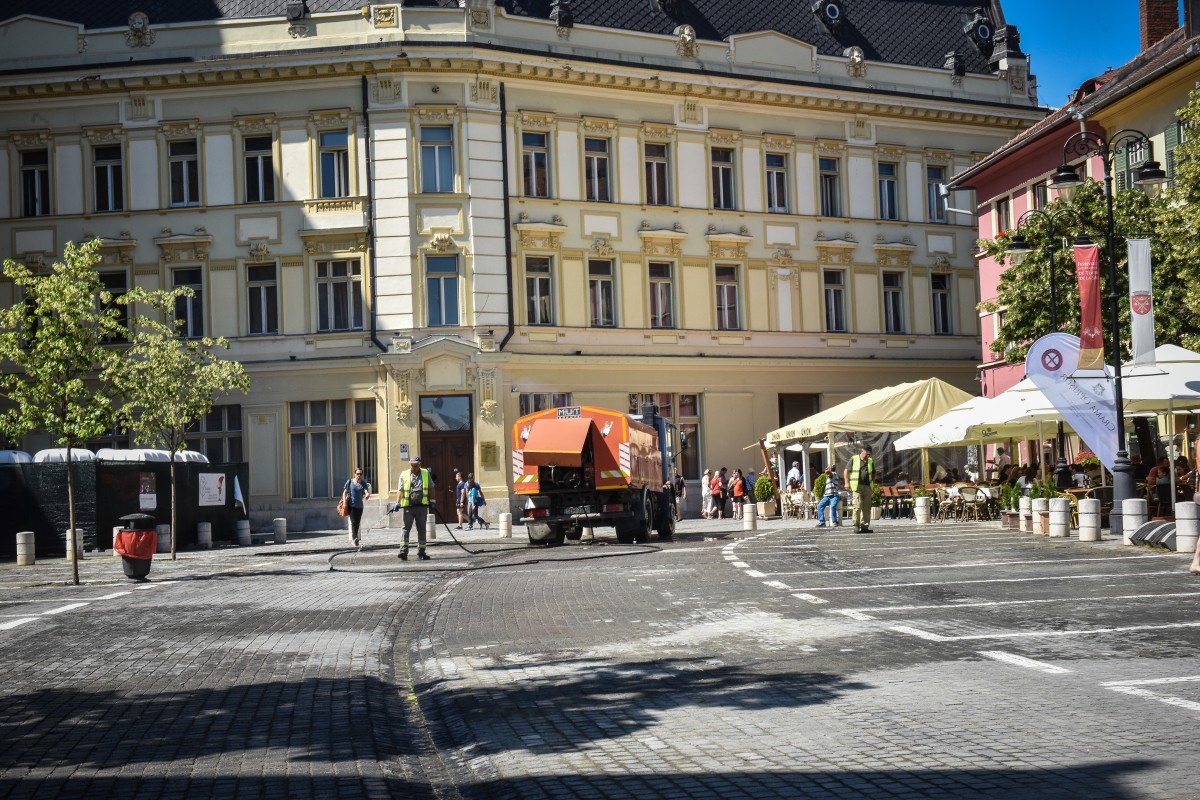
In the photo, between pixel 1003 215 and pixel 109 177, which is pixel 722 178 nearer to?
pixel 1003 215

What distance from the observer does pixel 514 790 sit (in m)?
7.12

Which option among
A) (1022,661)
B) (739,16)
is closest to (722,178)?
(739,16)

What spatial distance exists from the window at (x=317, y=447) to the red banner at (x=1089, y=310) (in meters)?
23.6

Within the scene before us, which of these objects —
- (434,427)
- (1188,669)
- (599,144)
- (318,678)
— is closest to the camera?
(1188,669)

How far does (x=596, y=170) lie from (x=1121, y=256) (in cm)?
1825

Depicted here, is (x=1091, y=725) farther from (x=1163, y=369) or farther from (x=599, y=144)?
(x=599, y=144)

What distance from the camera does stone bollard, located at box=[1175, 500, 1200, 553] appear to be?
2091 centimetres

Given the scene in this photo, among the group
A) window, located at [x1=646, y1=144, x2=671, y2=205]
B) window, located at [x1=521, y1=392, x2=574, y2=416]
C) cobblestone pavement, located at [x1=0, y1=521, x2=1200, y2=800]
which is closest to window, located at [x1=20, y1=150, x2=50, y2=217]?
window, located at [x1=521, y1=392, x2=574, y2=416]

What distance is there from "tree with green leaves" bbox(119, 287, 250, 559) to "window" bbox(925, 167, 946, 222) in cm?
2377

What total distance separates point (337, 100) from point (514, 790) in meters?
37.8

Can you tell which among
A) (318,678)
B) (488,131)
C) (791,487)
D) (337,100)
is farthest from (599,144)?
(318,678)

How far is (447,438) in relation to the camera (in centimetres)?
4238

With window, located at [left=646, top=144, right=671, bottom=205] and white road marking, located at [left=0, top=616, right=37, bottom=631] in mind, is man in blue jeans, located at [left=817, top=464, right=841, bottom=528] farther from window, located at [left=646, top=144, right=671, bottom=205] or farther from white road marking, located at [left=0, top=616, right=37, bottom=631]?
white road marking, located at [left=0, top=616, right=37, bottom=631]

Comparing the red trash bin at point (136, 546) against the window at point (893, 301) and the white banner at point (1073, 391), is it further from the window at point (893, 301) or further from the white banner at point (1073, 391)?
the window at point (893, 301)
